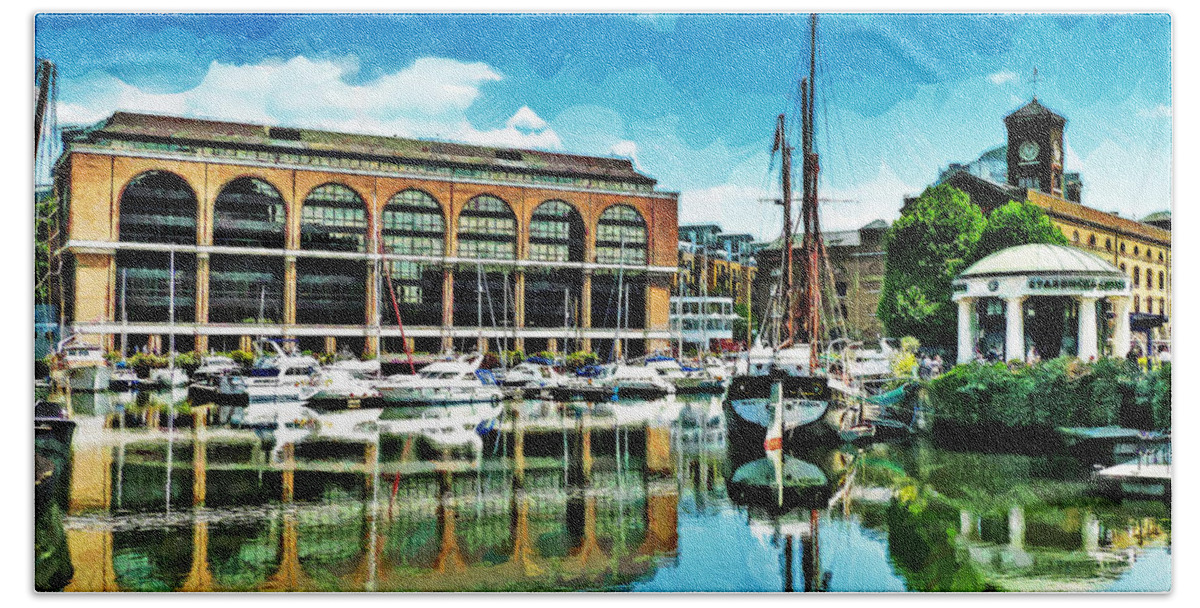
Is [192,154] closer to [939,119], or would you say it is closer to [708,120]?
[708,120]

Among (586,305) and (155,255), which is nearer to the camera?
(155,255)

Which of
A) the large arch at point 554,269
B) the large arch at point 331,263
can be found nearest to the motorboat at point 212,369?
the large arch at point 331,263

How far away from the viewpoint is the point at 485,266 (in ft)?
32.8

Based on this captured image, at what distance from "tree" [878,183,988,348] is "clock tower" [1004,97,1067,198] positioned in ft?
1.90

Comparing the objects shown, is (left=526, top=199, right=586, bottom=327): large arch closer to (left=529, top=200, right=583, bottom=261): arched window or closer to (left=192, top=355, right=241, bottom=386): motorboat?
(left=529, top=200, right=583, bottom=261): arched window

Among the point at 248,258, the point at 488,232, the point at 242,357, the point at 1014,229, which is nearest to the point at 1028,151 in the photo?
the point at 1014,229

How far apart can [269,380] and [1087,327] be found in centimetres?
795

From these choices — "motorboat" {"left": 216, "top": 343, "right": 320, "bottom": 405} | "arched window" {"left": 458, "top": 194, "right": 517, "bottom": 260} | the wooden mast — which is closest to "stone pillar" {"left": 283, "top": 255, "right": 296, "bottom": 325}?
"motorboat" {"left": 216, "top": 343, "right": 320, "bottom": 405}

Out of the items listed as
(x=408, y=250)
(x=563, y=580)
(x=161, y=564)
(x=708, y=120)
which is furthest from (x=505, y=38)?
(x=161, y=564)

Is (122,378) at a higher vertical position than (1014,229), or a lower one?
→ lower

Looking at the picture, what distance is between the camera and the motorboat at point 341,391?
1066cm

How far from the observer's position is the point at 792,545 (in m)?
7.99

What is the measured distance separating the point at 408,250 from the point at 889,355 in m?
4.88

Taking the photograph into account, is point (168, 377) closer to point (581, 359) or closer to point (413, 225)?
point (413, 225)
